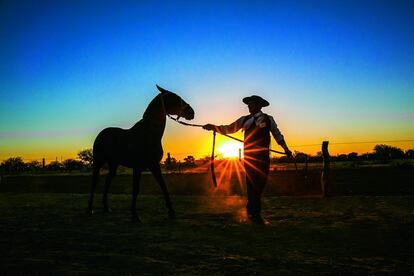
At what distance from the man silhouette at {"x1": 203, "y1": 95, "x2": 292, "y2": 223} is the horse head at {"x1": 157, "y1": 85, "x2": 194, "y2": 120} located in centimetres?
130

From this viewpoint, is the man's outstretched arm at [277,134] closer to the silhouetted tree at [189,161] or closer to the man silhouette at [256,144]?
the man silhouette at [256,144]

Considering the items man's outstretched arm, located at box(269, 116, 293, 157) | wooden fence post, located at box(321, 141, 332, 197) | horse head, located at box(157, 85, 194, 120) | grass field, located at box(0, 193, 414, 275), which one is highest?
horse head, located at box(157, 85, 194, 120)

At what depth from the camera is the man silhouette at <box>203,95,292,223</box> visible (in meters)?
7.07

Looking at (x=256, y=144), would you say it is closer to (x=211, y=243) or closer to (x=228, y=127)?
(x=228, y=127)

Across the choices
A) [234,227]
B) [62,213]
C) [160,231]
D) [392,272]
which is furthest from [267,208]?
[392,272]

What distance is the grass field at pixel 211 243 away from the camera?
12.0 feet

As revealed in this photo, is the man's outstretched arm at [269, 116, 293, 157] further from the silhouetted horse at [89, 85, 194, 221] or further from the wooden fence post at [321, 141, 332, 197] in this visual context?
the wooden fence post at [321, 141, 332, 197]

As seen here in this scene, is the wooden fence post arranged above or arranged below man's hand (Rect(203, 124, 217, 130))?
below

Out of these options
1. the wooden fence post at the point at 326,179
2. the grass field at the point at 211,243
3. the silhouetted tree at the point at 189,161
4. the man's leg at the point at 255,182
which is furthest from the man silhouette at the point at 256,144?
the silhouetted tree at the point at 189,161

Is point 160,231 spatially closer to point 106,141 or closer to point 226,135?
point 226,135

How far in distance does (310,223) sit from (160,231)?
101 inches

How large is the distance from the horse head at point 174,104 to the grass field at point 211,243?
208cm

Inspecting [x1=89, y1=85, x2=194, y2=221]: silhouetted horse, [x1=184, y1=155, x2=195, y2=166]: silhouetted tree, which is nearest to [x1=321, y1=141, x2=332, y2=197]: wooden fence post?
[x1=89, y1=85, x2=194, y2=221]: silhouetted horse

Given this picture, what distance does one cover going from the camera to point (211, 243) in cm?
491
